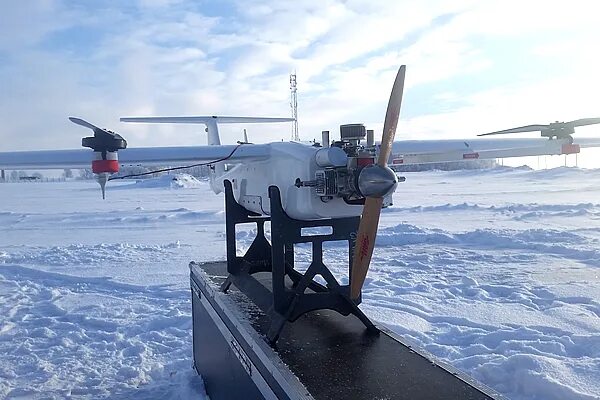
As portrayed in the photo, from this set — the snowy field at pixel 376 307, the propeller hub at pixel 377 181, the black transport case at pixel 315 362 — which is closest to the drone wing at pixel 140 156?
the black transport case at pixel 315 362

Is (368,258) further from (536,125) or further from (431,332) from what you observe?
(536,125)

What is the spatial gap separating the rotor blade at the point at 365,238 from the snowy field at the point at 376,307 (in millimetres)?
2433

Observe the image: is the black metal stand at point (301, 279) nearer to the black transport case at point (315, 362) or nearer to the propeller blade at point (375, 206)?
the black transport case at point (315, 362)

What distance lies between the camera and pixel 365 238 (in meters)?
3.75

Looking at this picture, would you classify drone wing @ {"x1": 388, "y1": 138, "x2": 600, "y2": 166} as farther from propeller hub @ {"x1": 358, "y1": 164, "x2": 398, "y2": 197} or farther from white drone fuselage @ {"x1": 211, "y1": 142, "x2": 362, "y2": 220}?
propeller hub @ {"x1": 358, "y1": 164, "x2": 398, "y2": 197}

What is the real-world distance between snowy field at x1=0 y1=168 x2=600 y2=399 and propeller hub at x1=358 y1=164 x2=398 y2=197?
2997 mm

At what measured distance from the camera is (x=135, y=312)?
8102mm

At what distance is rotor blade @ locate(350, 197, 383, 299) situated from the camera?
365cm

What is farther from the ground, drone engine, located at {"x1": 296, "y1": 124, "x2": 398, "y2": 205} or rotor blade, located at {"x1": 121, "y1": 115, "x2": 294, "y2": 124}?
rotor blade, located at {"x1": 121, "y1": 115, "x2": 294, "y2": 124}

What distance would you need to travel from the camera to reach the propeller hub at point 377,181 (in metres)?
3.44

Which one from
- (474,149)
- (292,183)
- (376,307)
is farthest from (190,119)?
(292,183)

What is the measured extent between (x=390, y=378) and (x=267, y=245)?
2436mm

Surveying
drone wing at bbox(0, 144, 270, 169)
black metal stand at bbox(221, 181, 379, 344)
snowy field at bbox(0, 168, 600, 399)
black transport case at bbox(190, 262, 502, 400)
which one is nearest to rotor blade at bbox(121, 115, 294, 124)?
snowy field at bbox(0, 168, 600, 399)

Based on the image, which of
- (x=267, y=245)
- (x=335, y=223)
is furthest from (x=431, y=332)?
(x=335, y=223)
